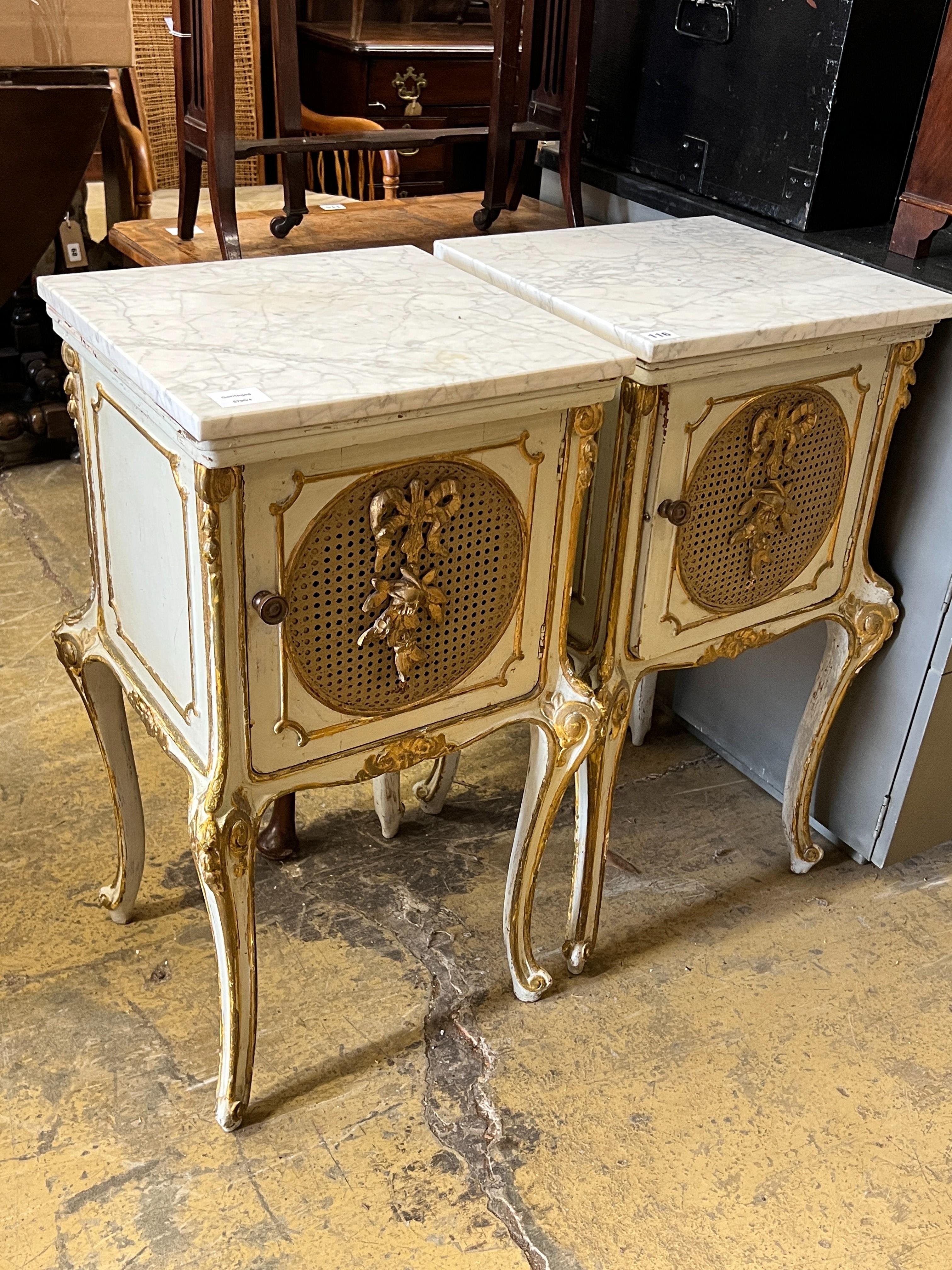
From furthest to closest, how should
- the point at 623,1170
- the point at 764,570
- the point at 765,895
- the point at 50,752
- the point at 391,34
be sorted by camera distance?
the point at 391,34 < the point at 50,752 < the point at 765,895 < the point at 764,570 < the point at 623,1170

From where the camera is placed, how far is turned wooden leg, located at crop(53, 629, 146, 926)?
1.64m

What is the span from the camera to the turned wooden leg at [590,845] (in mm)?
1647

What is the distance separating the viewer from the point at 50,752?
223 cm

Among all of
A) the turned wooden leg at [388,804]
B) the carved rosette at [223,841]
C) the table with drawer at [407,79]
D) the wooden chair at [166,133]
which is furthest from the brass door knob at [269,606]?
the table with drawer at [407,79]

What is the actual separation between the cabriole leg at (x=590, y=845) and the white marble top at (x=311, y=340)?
53cm

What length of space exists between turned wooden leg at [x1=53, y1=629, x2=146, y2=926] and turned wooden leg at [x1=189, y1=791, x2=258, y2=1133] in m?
0.30

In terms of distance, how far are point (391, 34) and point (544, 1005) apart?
3.85 meters

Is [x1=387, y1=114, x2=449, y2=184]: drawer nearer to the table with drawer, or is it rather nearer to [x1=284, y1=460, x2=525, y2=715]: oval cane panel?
the table with drawer

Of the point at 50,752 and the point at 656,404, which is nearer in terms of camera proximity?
the point at 656,404

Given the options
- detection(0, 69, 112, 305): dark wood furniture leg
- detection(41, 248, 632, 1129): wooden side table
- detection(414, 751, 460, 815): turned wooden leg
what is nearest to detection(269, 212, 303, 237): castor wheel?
detection(41, 248, 632, 1129): wooden side table

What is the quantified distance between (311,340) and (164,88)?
9.89 ft

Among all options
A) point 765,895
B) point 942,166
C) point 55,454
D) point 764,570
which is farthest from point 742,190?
point 55,454

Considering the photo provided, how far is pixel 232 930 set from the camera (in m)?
1.41

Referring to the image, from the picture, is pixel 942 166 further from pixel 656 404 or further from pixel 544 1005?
pixel 544 1005
